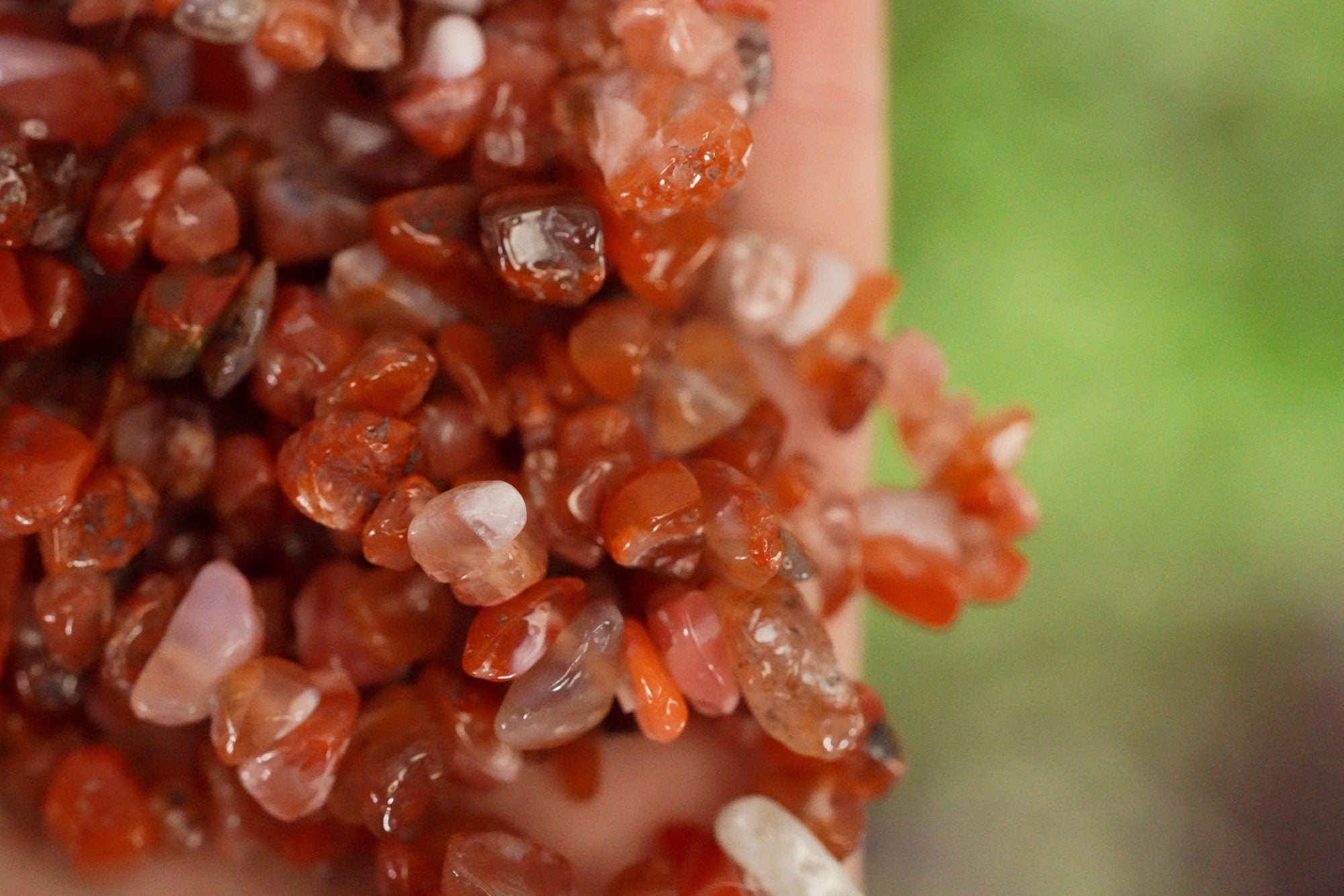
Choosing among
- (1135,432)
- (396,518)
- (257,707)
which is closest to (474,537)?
(396,518)

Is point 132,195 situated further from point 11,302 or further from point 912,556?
point 912,556

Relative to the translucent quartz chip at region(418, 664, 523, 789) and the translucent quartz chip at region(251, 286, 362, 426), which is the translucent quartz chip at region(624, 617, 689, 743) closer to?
the translucent quartz chip at region(418, 664, 523, 789)

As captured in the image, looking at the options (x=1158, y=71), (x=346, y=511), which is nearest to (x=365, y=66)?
(x=346, y=511)

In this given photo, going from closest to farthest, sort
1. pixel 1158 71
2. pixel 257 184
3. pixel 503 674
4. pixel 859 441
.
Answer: pixel 503 674 → pixel 257 184 → pixel 859 441 → pixel 1158 71

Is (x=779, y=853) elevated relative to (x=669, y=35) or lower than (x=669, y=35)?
lower

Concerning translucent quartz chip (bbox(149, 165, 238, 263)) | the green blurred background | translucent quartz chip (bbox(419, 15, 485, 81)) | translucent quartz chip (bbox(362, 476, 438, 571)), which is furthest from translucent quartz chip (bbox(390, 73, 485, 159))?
the green blurred background

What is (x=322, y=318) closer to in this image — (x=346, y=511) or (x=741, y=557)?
(x=346, y=511)

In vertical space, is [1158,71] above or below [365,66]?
below

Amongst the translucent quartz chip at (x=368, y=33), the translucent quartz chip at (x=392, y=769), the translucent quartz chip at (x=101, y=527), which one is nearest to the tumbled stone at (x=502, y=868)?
the translucent quartz chip at (x=392, y=769)
